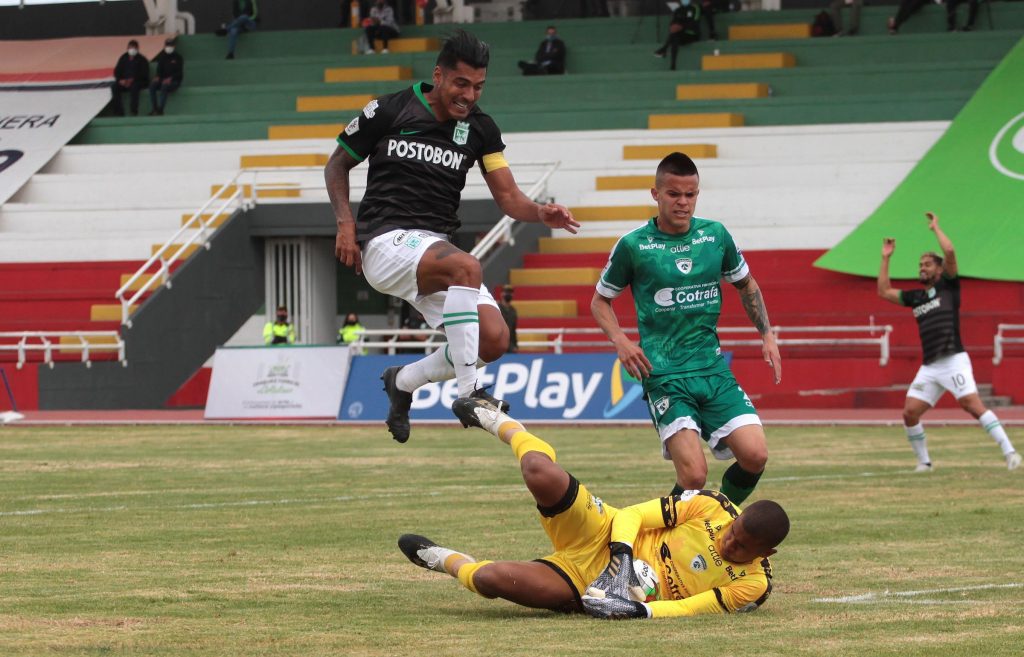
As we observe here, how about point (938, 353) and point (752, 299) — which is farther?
point (938, 353)

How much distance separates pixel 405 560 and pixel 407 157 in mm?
2725

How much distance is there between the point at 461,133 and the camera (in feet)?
32.1

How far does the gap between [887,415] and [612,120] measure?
44.6ft

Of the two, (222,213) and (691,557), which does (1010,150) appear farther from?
(691,557)

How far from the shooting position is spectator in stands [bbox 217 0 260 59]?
45844 mm

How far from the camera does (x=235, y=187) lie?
38719 mm

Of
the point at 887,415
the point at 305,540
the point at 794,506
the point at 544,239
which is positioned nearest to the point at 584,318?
the point at 544,239

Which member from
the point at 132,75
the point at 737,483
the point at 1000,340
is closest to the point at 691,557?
the point at 737,483

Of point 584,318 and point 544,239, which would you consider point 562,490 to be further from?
point 544,239

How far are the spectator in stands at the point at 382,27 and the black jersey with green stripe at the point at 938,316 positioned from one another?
2831cm

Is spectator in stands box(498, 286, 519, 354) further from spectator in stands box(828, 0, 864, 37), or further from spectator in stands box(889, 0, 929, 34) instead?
spectator in stands box(889, 0, 929, 34)

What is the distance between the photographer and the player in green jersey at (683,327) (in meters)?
10.1

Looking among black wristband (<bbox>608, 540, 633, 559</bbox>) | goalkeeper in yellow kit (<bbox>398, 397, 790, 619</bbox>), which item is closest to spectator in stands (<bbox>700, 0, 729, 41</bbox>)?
goalkeeper in yellow kit (<bbox>398, 397, 790, 619</bbox>)

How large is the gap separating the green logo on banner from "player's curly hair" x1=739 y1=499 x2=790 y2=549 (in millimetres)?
28053
